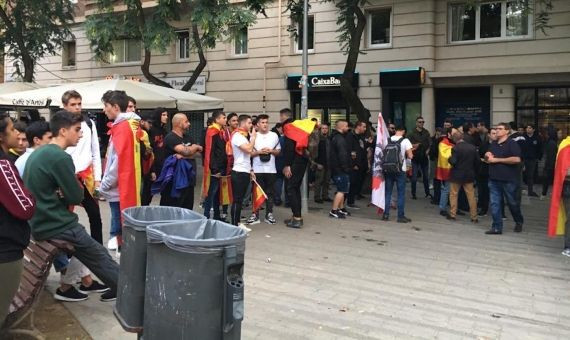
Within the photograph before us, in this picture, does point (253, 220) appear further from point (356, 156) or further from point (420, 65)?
point (420, 65)

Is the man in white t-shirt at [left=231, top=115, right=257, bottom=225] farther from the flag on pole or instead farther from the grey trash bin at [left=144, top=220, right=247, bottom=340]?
the grey trash bin at [left=144, top=220, right=247, bottom=340]

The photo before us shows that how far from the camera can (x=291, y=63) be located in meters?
19.1

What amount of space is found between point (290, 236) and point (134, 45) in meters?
17.5

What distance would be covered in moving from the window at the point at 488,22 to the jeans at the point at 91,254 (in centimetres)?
1412

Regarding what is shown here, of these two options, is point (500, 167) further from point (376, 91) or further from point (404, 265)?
point (376, 91)

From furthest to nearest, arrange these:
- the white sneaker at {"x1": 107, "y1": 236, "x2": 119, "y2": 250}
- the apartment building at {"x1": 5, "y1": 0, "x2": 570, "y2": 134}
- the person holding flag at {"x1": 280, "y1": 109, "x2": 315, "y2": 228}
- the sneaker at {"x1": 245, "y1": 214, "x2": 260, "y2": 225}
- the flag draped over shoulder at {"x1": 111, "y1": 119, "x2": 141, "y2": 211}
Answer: the apartment building at {"x1": 5, "y1": 0, "x2": 570, "y2": 134}, the sneaker at {"x1": 245, "y1": 214, "x2": 260, "y2": 225}, the person holding flag at {"x1": 280, "y1": 109, "x2": 315, "y2": 228}, the white sneaker at {"x1": 107, "y1": 236, "x2": 119, "y2": 250}, the flag draped over shoulder at {"x1": 111, "y1": 119, "x2": 141, "y2": 211}

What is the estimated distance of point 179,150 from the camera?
285 inches

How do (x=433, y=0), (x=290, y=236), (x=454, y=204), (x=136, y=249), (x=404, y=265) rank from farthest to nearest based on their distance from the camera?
(x=433, y=0) < (x=454, y=204) < (x=290, y=236) < (x=404, y=265) < (x=136, y=249)

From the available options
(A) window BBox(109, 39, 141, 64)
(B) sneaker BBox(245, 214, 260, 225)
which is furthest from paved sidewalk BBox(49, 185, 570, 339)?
(A) window BBox(109, 39, 141, 64)

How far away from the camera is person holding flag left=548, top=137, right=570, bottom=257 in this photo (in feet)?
24.2

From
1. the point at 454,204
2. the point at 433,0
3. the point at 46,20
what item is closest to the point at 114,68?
the point at 46,20

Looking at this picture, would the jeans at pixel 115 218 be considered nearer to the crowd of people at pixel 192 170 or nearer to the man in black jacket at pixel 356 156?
the crowd of people at pixel 192 170

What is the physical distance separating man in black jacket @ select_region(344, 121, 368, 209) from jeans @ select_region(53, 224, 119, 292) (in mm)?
7124

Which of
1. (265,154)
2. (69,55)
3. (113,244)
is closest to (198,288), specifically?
(113,244)
